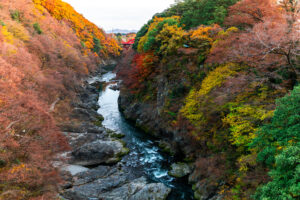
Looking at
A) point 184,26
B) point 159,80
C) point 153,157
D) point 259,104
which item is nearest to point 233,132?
point 259,104

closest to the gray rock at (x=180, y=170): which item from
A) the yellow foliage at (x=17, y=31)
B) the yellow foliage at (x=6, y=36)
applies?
the yellow foliage at (x=6, y=36)

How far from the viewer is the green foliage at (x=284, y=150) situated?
5005 millimetres

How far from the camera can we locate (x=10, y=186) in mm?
8609

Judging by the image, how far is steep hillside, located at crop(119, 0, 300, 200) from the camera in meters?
7.81

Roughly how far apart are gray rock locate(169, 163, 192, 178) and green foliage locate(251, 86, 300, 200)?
27.3ft

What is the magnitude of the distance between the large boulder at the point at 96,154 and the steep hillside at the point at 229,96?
5.76 metres

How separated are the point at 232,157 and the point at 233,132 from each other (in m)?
1.73

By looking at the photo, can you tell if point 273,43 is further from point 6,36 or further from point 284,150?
point 6,36

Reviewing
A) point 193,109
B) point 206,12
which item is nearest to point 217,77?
point 193,109

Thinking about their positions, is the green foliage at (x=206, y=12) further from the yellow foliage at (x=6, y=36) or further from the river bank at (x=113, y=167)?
the yellow foliage at (x=6, y=36)

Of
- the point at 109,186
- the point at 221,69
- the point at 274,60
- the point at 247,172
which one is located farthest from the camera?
the point at 221,69

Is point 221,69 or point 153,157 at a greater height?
point 221,69

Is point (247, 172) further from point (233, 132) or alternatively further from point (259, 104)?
point (259, 104)

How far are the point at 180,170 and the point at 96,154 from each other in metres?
8.64
